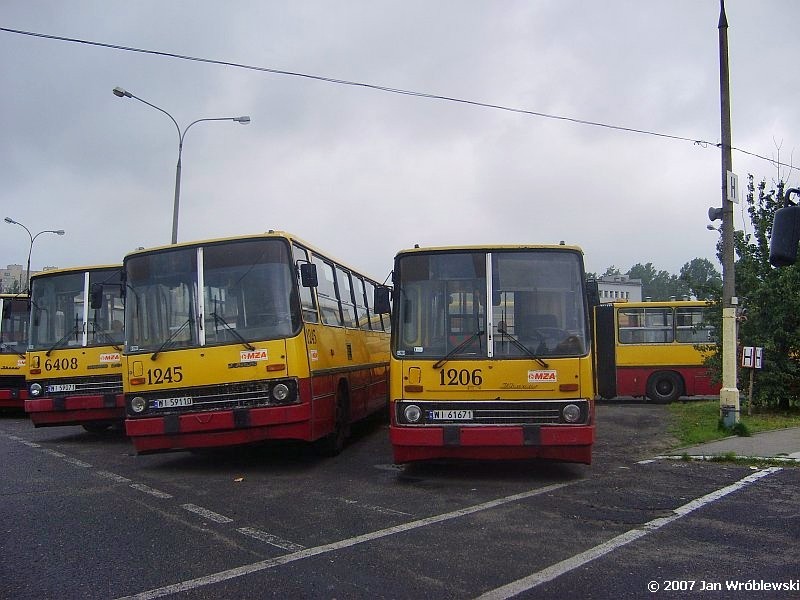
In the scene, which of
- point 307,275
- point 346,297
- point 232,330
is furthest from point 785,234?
point 346,297

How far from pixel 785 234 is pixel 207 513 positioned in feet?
18.4

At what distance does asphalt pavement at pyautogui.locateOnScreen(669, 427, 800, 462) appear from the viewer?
33.8 feet

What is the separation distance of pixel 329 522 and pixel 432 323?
9.20 feet

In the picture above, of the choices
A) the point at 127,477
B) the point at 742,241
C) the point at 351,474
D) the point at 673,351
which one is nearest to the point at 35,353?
the point at 127,477

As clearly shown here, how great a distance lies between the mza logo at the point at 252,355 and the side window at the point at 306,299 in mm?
719

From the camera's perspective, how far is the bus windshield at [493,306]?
330 inches

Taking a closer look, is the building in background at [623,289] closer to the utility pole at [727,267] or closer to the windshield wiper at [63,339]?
the utility pole at [727,267]

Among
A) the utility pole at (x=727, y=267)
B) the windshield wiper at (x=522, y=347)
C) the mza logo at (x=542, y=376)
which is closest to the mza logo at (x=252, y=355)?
the windshield wiper at (x=522, y=347)

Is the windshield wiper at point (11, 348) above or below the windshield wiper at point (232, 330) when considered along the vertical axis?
below

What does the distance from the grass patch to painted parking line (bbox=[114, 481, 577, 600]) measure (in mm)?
5801

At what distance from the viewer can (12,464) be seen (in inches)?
399

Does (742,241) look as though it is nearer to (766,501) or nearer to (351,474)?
(766,501)

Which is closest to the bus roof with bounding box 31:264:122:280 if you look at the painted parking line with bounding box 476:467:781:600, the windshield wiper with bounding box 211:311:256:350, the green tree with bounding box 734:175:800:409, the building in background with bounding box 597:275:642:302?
the windshield wiper with bounding box 211:311:256:350

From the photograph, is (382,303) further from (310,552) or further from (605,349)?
(310,552)
